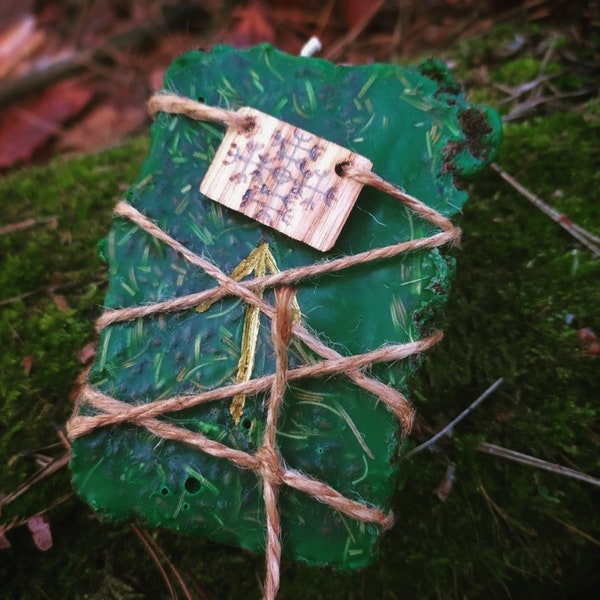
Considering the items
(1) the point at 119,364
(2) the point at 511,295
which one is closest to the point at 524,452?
(2) the point at 511,295

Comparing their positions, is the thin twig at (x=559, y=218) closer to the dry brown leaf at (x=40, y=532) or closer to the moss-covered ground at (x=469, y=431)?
the moss-covered ground at (x=469, y=431)

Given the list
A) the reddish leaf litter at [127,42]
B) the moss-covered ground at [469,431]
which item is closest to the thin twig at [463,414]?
the moss-covered ground at [469,431]

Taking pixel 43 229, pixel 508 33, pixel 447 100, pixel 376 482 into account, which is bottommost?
pixel 43 229

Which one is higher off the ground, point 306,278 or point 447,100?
point 447,100

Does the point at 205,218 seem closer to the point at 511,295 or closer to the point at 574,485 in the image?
the point at 511,295

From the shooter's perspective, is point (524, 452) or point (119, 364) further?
point (524, 452)

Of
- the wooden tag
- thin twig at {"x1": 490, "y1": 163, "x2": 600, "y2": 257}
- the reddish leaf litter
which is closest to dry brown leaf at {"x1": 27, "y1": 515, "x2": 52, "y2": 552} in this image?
the wooden tag
